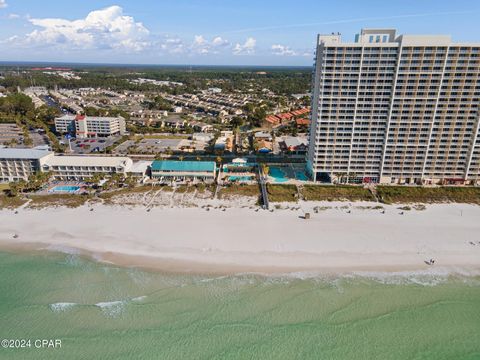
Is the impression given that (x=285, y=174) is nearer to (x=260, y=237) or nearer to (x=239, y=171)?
(x=239, y=171)

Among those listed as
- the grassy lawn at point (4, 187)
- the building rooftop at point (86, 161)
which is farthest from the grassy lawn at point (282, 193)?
the grassy lawn at point (4, 187)

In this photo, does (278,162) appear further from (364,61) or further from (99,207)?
(99,207)

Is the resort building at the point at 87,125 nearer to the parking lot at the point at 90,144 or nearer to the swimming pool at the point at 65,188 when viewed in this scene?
the parking lot at the point at 90,144

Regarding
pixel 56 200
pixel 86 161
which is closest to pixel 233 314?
pixel 56 200

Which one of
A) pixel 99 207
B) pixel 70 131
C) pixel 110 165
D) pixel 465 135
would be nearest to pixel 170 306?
pixel 99 207

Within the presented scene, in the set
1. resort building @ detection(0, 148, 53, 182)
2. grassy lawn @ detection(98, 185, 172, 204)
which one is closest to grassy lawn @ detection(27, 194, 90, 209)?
grassy lawn @ detection(98, 185, 172, 204)

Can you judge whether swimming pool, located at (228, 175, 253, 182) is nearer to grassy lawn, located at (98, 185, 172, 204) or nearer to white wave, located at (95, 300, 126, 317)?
grassy lawn, located at (98, 185, 172, 204)

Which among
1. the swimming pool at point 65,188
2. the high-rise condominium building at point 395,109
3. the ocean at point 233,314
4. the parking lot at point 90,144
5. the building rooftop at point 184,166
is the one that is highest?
the high-rise condominium building at point 395,109
